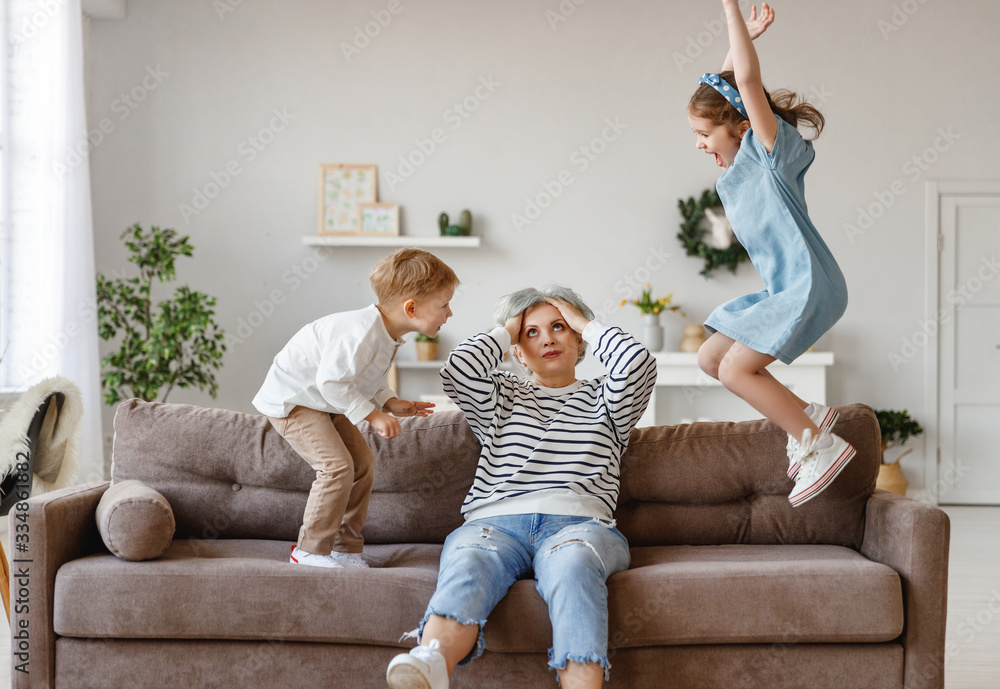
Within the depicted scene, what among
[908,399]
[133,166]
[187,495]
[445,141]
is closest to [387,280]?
[187,495]

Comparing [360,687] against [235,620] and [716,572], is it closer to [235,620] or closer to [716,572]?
[235,620]

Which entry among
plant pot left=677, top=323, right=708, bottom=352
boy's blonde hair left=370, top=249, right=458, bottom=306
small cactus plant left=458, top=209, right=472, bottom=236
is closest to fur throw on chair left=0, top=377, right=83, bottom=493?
boy's blonde hair left=370, top=249, right=458, bottom=306

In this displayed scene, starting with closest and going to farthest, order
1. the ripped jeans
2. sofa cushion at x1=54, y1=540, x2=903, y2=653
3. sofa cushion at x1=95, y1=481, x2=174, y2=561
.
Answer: the ripped jeans < sofa cushion at x1=54, y1=540, x2=903, y2=653 < sofa cushion at x1=95, y1=481, x2=174, y2=561

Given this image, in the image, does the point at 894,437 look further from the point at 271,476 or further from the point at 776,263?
the point at 271,476

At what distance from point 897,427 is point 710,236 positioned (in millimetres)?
1592

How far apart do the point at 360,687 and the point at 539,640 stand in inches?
15.6

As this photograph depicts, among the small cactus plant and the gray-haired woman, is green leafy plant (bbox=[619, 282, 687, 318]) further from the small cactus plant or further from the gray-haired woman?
the gray-haired woman

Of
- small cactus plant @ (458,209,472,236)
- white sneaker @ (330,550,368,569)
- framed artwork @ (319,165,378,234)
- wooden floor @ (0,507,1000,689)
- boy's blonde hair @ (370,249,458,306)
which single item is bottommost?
wooden floor @ (0,507,1000,689)

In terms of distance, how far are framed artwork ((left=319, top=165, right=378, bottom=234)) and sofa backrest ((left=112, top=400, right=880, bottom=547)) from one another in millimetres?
3197

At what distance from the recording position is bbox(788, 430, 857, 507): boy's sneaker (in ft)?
6.26

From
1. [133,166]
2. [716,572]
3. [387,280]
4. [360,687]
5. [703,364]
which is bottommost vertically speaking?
[360,687]

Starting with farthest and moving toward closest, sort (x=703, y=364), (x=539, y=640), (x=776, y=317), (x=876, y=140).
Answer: (x=876, y=140)
(x=703, y=364)
(x=776, y=317)
(x=539, y=640)

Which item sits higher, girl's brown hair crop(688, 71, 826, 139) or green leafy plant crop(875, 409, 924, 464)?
girl's brown hair crop(688, 71, 826, 139)

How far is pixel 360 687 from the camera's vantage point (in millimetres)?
1754
